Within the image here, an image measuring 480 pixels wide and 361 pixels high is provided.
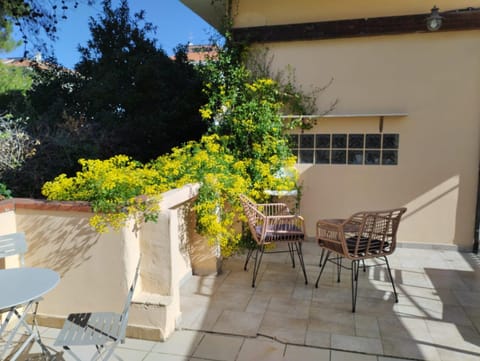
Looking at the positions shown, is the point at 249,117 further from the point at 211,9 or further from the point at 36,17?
the point at 36,17

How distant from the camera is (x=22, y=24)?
17.9 feet

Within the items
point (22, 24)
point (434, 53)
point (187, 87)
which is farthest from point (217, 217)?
point (187, 87)

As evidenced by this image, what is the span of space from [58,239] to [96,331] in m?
1.02

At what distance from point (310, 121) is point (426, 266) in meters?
2.54

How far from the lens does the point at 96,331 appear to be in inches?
79.0

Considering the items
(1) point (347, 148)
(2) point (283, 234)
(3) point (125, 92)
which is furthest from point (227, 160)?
(3) point (125, 92)

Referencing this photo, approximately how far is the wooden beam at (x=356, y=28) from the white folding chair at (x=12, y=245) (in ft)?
13.7

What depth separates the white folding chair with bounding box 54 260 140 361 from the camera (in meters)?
1.86

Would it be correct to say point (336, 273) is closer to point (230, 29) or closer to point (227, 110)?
point (227, 110)

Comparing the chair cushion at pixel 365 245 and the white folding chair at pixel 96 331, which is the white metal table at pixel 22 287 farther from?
the chair cushion at pixel 365 245

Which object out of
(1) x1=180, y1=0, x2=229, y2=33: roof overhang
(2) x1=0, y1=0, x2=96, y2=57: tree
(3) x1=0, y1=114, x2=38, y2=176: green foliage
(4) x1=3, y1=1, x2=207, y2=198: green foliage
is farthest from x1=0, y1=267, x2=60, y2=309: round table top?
(4) x1=3, y1=1, x2=207, y2=198: green foliage

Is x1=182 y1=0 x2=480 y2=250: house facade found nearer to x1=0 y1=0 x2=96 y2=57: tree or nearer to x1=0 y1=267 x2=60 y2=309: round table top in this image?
x1=0 y1=0 x2=96 y2=57: tree

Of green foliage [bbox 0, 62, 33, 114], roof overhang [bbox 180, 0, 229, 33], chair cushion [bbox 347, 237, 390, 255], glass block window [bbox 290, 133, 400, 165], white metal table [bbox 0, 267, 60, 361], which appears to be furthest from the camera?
green foliage [bbox 0, 62, 33, 114]

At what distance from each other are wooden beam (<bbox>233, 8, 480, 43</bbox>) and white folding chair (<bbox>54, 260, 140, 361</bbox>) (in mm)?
4328
